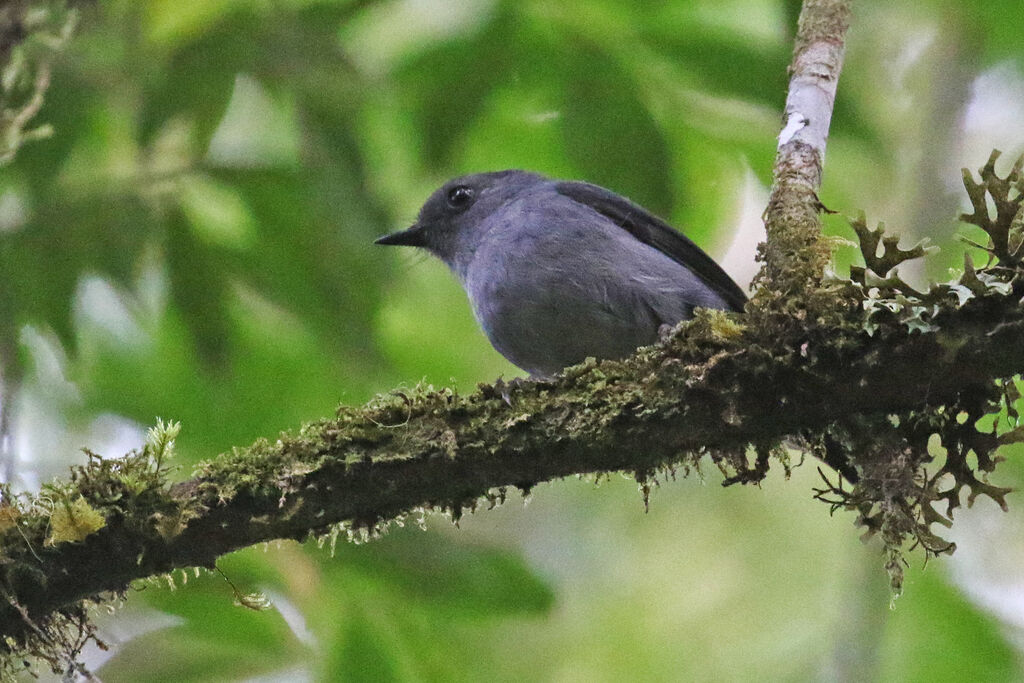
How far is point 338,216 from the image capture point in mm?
4164

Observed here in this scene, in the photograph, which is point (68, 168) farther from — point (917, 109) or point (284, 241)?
point (917, 109)

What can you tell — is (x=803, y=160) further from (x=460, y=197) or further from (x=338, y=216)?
(x=460, y=197)

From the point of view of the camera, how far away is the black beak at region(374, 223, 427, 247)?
201 inches

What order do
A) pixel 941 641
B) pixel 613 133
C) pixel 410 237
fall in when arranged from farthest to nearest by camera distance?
pixel 410 237
pixel 941 641
pixel 613 133

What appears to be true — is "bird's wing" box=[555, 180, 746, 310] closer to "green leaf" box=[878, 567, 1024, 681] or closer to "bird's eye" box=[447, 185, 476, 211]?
"bird's eye" box=[447, 185, 476, 211]

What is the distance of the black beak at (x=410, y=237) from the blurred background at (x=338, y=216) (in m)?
0.14

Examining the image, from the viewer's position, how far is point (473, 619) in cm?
364

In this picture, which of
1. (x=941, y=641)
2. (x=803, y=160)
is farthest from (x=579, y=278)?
(x=941, y=641)

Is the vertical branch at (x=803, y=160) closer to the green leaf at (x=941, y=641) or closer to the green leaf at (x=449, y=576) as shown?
the green leaf at (x=449, y=576)

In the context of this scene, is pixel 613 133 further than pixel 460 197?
No

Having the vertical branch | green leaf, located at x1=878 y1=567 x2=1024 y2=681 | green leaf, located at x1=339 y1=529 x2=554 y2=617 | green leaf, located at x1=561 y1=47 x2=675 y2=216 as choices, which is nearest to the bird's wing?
green leaf, located at x1=561 y1=47 x2=675 y2=216

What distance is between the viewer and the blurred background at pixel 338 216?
12.1ft

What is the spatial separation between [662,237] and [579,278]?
705 mm

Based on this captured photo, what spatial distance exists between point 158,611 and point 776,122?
2993mm
